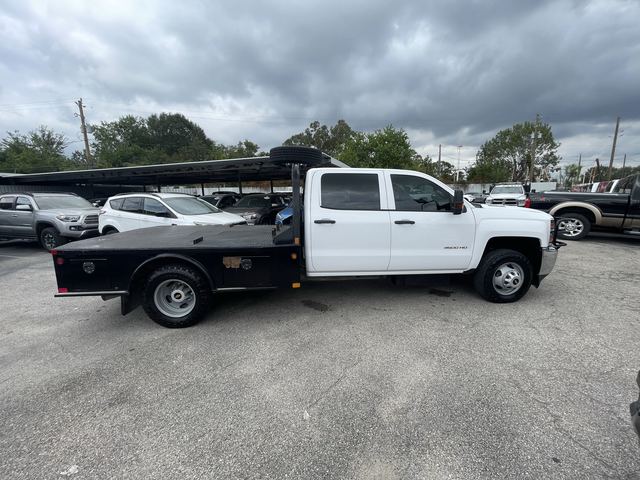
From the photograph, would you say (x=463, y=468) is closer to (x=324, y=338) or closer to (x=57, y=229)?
(x=324, y=338)

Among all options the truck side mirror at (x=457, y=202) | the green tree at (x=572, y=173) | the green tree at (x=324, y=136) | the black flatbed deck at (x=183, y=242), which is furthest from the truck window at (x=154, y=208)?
the green tree at (x=572, y=173)

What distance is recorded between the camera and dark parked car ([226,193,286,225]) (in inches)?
372

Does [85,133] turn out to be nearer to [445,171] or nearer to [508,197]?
[508,197]

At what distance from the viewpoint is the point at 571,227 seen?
8617mm

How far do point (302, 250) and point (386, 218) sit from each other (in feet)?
3.93

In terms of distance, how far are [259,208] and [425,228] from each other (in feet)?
23.9

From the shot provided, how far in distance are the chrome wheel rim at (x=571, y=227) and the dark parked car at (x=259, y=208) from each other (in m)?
9.11

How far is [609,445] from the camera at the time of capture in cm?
193

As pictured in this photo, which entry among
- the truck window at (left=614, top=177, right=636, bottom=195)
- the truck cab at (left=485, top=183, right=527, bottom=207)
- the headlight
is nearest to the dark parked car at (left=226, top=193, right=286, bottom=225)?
the headlight

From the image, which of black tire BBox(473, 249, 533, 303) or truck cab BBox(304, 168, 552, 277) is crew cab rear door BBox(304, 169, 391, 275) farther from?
black tire BBox(473, 249, 533, 303)

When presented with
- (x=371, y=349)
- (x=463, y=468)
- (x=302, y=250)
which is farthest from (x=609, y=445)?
(x=302, y=250)

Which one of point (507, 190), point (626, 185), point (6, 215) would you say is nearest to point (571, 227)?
point (626, 185)

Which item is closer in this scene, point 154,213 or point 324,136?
point 154,213

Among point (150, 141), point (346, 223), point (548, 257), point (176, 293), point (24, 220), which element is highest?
point (150, 141)
